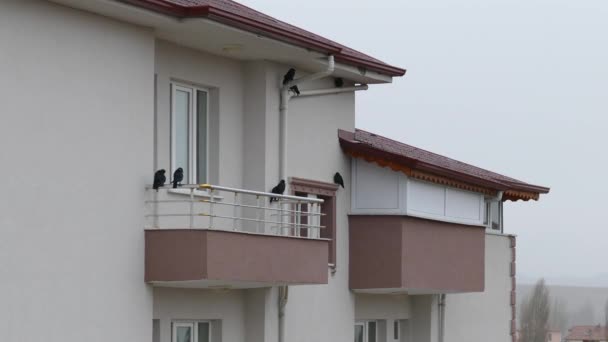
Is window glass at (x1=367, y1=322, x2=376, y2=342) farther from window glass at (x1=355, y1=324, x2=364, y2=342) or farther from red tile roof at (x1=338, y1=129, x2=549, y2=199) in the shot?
red tile roof at (x1=338, y1=129, x2=549, y2=199)

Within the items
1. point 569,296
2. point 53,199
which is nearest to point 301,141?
point 53,199

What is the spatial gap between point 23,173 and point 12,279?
3.88 feet

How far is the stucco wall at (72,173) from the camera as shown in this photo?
18.3 metres

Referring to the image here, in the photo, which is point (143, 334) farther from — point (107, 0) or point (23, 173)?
point (107, 0)

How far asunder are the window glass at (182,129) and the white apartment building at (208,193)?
2 cm

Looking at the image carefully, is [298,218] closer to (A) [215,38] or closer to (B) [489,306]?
(A) [215,38]

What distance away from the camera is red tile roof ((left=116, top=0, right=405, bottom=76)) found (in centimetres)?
2000

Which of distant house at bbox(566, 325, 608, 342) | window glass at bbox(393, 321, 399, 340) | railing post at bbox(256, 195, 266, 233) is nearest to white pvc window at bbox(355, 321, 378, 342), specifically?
window glass at bbox(393, 321, 399, 340)

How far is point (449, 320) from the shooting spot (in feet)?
95.2

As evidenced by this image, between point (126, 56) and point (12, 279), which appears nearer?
point (12, 279)

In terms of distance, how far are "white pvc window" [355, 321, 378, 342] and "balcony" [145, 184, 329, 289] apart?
364 cm

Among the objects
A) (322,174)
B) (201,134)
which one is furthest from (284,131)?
(322,174)

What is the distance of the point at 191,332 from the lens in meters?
22.4

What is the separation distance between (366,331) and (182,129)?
21.1 ft
